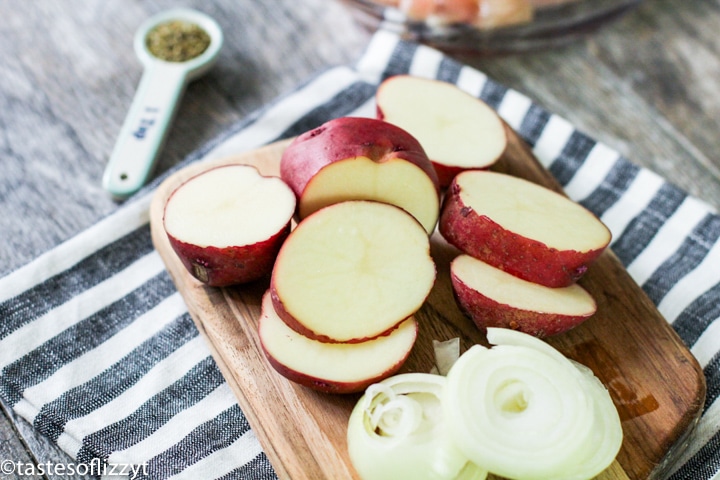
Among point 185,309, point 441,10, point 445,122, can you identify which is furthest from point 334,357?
point 441,10

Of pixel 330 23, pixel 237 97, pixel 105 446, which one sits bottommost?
pixel 105 446

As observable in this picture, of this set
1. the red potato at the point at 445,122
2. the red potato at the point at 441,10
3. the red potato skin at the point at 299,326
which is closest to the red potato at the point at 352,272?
the red potato skin at the point at 299,326

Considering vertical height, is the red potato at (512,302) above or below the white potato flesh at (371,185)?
below

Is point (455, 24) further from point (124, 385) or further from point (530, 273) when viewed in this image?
point (124, 385)

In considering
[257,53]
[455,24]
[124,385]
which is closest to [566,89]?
[455,24]

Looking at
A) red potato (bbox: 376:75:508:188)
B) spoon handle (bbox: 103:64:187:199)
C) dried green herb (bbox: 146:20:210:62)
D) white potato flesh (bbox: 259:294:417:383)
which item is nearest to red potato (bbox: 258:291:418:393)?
white potato flesh (bbox: 259:294:417:383)

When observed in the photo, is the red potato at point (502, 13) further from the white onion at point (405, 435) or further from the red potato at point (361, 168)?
the white onion at point (405, 435)
